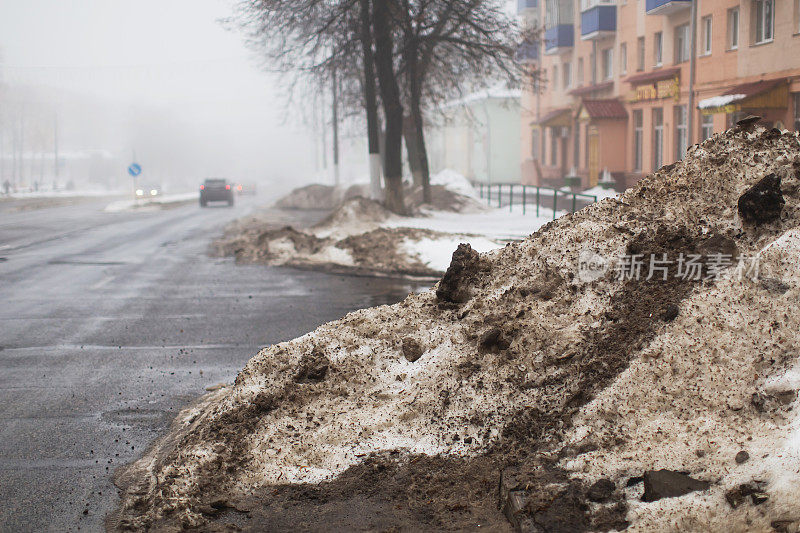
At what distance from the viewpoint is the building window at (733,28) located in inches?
991

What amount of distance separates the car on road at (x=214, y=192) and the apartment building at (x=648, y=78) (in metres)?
17.0

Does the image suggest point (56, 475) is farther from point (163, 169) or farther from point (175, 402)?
point (163, 169)

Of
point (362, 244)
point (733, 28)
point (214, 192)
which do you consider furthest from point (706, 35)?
point (214, 192)

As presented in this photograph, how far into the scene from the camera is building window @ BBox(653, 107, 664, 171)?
3241cm

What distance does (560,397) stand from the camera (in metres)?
4.94

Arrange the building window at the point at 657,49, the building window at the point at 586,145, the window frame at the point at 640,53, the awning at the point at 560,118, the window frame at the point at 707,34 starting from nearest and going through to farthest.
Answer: the window frame at the point at 707,34 → the building window at the point at 657,49 → the window frame at the point at 640,53 → the building window at the point at 586,145 → the awning at the point at 560,118

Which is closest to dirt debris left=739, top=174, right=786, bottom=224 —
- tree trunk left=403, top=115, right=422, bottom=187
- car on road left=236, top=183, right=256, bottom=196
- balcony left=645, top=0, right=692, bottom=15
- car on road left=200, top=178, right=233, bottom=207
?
balcony left=645, top=0, right=692, bottom=15

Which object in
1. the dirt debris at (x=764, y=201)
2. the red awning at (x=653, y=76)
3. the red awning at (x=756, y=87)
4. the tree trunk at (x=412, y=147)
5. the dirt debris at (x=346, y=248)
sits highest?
the red awning at (x=653, y=76)

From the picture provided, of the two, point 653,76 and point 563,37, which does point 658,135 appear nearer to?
point 653,76

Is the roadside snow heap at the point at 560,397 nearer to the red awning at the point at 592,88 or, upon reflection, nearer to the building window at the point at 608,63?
the red awning at the point at 592,88

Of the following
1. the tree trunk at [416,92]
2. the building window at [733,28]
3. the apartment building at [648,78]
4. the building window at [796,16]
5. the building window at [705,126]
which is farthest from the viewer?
the building window at [705,126]

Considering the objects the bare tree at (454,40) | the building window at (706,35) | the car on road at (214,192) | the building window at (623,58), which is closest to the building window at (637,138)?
the building window at (623,58)

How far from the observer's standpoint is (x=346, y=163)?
4505 inches

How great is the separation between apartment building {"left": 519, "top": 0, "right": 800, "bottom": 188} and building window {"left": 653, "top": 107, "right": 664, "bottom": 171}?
0.04 metres
